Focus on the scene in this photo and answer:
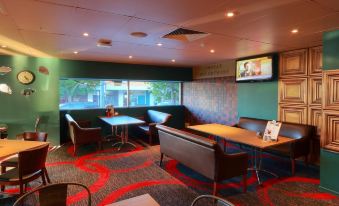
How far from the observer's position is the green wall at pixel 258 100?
5.05 m

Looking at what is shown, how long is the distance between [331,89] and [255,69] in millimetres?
2286

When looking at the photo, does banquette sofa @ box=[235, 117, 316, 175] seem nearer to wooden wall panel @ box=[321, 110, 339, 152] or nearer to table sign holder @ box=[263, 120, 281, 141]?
wooden wall panel @ box=[321, 110, 339, 152]

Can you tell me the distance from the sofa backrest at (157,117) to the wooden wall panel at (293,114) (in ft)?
9.36

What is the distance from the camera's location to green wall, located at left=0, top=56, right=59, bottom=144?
530 cm

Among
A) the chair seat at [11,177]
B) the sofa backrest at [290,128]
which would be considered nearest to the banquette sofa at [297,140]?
the sofa backrest at [290,128]

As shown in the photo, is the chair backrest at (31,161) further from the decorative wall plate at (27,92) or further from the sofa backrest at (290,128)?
the sofa backrest at (290,128)

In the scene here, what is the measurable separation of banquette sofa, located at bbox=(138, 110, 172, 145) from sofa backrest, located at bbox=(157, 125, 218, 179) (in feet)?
5.13

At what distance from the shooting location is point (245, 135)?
3850 millimetres

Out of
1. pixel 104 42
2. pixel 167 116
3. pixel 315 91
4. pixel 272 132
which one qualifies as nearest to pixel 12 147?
pixel 104 42

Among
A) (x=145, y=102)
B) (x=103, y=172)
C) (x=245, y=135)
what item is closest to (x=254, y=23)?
(x=245, y=135)

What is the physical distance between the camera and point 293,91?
4.66m

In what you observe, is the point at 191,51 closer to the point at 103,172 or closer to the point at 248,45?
the point at 248,45

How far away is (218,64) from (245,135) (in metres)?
3.33

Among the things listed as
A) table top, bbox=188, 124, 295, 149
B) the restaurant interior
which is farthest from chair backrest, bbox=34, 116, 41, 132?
table top, bbox=188, 124, 295, 149
